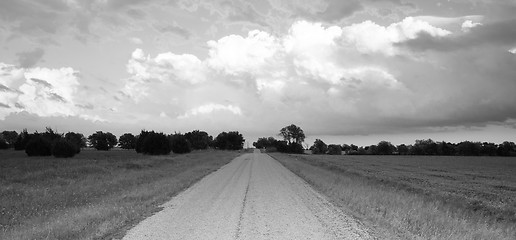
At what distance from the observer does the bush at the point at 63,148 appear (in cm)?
5344

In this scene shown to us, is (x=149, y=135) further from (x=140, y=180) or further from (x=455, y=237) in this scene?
(x=455, y=237)

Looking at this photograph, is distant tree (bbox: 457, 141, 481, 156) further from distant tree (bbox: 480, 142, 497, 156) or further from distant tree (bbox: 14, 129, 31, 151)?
distant tree (bbox: 14, 129, 31, 151)

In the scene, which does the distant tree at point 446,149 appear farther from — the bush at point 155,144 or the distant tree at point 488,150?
the bush at point 155,144

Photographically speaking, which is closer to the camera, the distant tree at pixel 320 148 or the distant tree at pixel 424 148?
the distant tree at pixel 424 148

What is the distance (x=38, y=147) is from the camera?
5581cm

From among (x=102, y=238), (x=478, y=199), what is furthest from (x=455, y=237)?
(x=478, y=199)

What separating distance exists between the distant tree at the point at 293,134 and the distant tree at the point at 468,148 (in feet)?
233

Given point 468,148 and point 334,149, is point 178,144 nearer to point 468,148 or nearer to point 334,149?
point 468,148

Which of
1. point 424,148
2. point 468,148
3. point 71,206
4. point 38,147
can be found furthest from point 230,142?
point 71,206

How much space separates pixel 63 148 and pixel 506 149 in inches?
5531

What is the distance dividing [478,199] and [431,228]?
12.4 metres

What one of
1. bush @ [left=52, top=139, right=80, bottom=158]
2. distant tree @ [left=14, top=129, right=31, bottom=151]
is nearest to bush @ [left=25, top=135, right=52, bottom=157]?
bush @ [left=52, top=139, right=80, bottom=158]

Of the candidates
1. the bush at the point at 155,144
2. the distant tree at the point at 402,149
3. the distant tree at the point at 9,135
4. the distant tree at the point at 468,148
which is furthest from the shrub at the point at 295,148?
the distant tree at the point at 9,135

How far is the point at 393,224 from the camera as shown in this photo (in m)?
11.1
